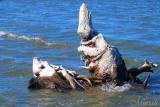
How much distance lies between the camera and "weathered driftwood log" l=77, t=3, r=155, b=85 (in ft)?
36.6

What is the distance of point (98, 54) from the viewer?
11227 mm

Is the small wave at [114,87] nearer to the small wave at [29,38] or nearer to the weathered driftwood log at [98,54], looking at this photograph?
the weathered driftwood log at [98,54]

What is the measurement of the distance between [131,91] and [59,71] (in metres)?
1.34

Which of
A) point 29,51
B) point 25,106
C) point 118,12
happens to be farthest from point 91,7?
point 25,106

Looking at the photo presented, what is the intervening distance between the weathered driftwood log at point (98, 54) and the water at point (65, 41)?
1.29 ft

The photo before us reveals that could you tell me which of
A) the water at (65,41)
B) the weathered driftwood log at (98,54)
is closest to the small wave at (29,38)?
the water at (65,41)

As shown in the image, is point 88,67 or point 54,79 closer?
point 54,79

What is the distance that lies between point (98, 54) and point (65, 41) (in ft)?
17.9

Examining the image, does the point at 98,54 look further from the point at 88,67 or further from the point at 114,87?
the point at 114,87

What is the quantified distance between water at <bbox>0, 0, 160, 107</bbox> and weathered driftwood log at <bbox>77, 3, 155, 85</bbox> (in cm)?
39

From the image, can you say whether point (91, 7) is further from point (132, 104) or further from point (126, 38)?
point (132, 104)

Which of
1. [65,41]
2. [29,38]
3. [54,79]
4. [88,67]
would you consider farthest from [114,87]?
[29,38]

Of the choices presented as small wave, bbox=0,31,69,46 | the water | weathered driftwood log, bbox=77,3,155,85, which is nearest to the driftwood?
weathered driftwood log, bbox=77,3,155,85

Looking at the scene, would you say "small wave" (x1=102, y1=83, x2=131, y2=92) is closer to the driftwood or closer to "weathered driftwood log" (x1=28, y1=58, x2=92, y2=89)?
the driftwood
